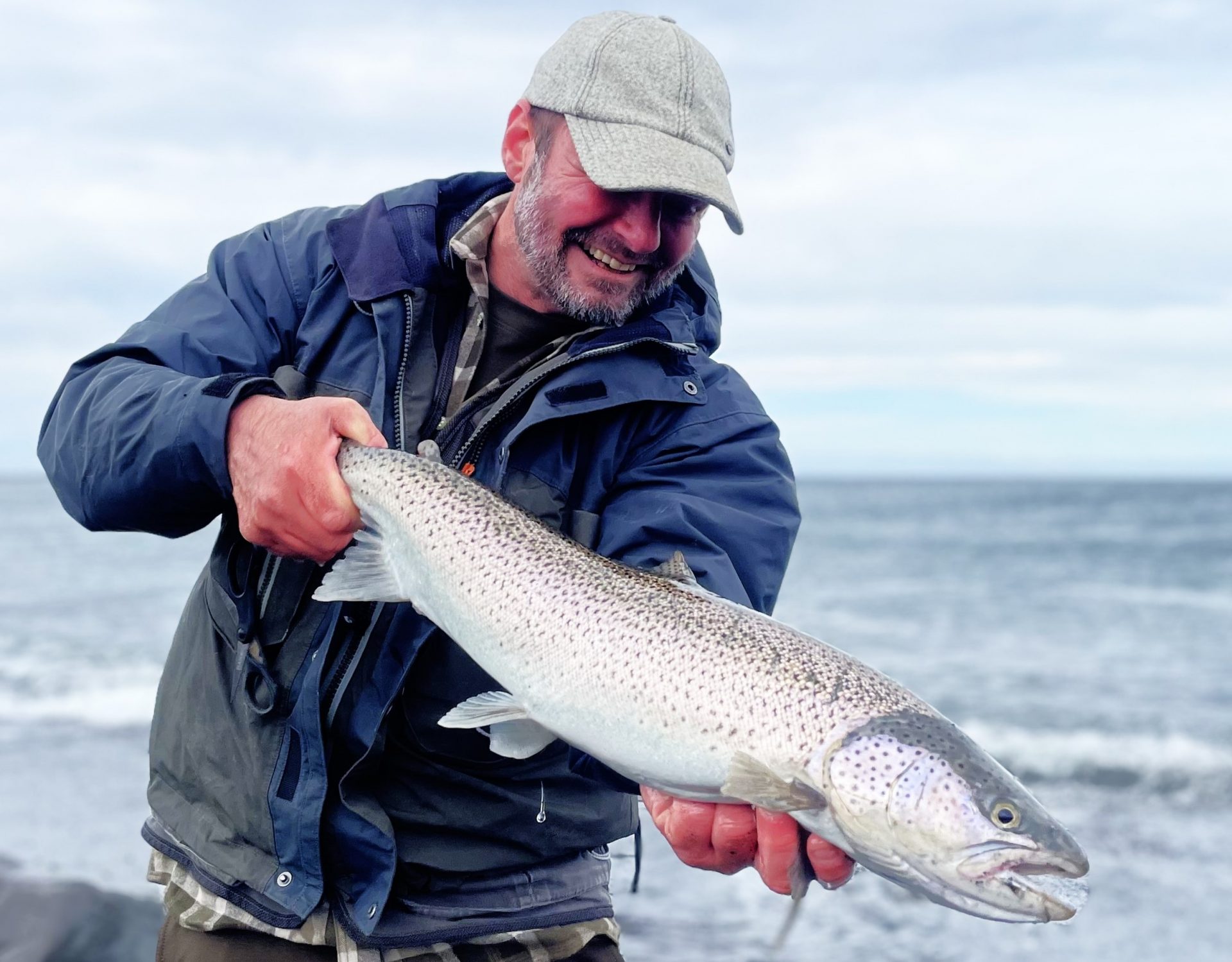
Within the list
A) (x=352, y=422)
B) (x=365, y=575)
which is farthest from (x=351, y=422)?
(x=365, y=575)

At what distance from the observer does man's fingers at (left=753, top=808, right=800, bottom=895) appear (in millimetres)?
2740

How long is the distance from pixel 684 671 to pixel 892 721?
1.63 ft

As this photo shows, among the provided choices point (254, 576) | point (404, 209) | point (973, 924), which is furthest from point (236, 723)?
point (973, 924)

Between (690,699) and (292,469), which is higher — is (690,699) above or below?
below

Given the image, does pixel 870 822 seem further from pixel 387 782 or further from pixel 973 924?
pixel 973 924

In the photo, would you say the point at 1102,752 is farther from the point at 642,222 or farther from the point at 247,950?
the point at 247,950

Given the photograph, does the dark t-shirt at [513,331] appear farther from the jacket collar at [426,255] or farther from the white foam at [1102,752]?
the white foam at [1102,752]

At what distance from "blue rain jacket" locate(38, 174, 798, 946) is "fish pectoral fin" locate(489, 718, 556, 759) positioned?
0.20 meters

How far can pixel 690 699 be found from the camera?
285 centimetres

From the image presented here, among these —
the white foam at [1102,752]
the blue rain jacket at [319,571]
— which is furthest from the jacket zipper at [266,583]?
the white foam at [1102,752]

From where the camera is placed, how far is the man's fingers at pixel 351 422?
296 centimetres

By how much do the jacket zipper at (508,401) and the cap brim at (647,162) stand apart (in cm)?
44

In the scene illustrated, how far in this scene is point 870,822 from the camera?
8.67 ft

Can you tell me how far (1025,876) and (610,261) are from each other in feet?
6.85
